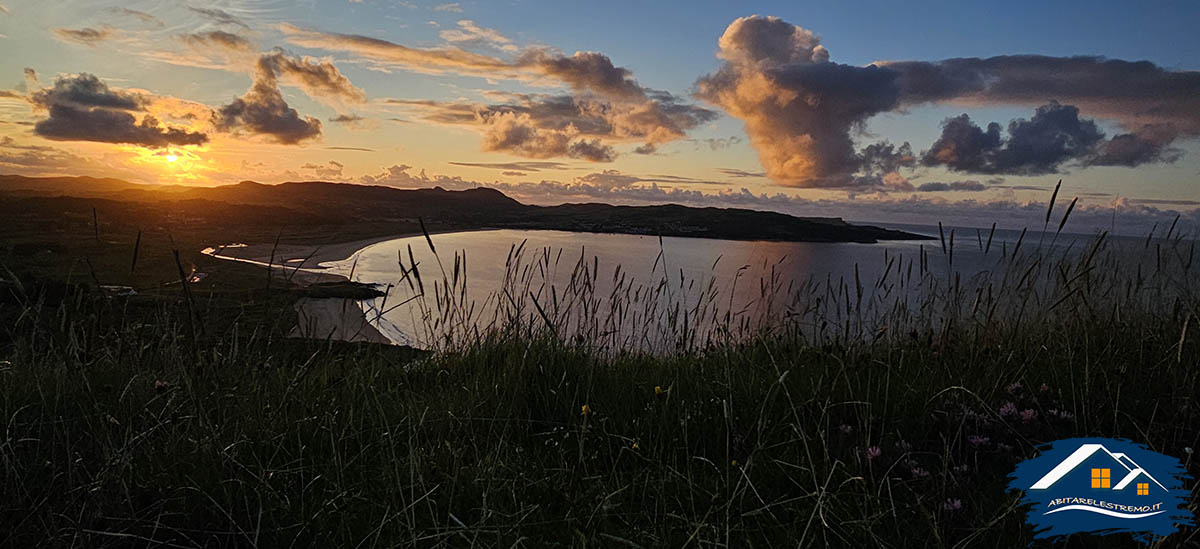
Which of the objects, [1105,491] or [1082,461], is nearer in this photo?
[1105,491]

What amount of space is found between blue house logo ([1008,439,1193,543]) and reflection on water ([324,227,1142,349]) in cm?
204

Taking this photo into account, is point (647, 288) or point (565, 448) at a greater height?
point (647, 288)

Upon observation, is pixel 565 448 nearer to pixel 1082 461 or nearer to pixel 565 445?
pixel 565 445

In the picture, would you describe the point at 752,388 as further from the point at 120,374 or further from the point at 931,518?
the point at 120,374

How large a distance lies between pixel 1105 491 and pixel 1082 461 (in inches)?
9.3

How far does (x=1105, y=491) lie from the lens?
234 cm

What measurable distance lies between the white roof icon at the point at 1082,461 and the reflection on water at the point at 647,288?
202cm

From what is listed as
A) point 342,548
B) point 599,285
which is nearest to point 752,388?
point 342,548

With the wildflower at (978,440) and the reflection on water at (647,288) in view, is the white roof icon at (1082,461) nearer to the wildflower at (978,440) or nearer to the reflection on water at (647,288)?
the wildflower at (978,440)

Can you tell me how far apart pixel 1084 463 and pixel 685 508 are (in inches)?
63.1

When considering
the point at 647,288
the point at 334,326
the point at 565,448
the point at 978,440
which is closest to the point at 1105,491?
the point at 978,440

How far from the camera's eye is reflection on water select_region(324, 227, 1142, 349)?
5648 mm

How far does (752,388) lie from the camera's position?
12.0 ft

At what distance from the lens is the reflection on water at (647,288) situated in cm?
565
